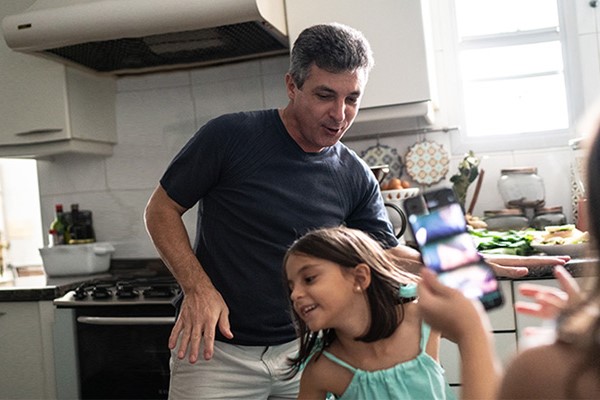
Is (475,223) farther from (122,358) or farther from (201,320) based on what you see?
(201,320)

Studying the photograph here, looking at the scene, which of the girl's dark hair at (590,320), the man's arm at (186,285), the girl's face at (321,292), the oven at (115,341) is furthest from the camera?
the oven at (115,341)

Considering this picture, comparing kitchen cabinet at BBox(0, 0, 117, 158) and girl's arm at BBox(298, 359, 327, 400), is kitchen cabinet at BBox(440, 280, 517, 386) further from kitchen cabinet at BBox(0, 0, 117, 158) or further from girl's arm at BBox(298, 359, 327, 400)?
kitchen cabinet at BBox(0, 0, 117, 158)

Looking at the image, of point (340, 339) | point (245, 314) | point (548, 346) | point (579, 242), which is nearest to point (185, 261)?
point (245, 314)

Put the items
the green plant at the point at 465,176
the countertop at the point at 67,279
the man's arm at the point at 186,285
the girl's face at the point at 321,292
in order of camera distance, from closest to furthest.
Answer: the girl's face at the point at 321,292, the man's arm at the point at 186,285, the countertop at the point at 67,279, the green plant at the point at 465,176

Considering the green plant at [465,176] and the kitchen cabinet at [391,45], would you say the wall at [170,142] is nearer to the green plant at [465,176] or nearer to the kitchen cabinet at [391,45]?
the green plant at [465,176]

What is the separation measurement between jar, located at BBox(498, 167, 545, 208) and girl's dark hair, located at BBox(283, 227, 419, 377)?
151 centimetres

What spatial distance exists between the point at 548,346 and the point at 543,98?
260 cm

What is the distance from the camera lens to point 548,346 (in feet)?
2.31

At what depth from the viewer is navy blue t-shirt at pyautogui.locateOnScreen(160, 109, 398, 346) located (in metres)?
1.72

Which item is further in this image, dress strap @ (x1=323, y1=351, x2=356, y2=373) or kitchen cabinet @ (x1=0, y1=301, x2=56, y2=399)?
kitchen cabinet @ (x1=0, y1=301, x2=56, y2=399)

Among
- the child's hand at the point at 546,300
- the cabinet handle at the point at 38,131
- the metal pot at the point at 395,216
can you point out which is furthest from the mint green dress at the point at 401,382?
the cabinet handle at the point at 38,131

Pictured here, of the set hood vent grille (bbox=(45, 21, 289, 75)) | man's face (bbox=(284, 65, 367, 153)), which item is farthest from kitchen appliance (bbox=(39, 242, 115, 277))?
man's face (bbox=(284, 65, 367, 153))

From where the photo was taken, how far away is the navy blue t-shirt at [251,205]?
172cm

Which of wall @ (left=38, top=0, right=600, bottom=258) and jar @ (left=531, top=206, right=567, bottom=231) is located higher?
wall @ (left=38, top=0, right=600, bottom=258)
